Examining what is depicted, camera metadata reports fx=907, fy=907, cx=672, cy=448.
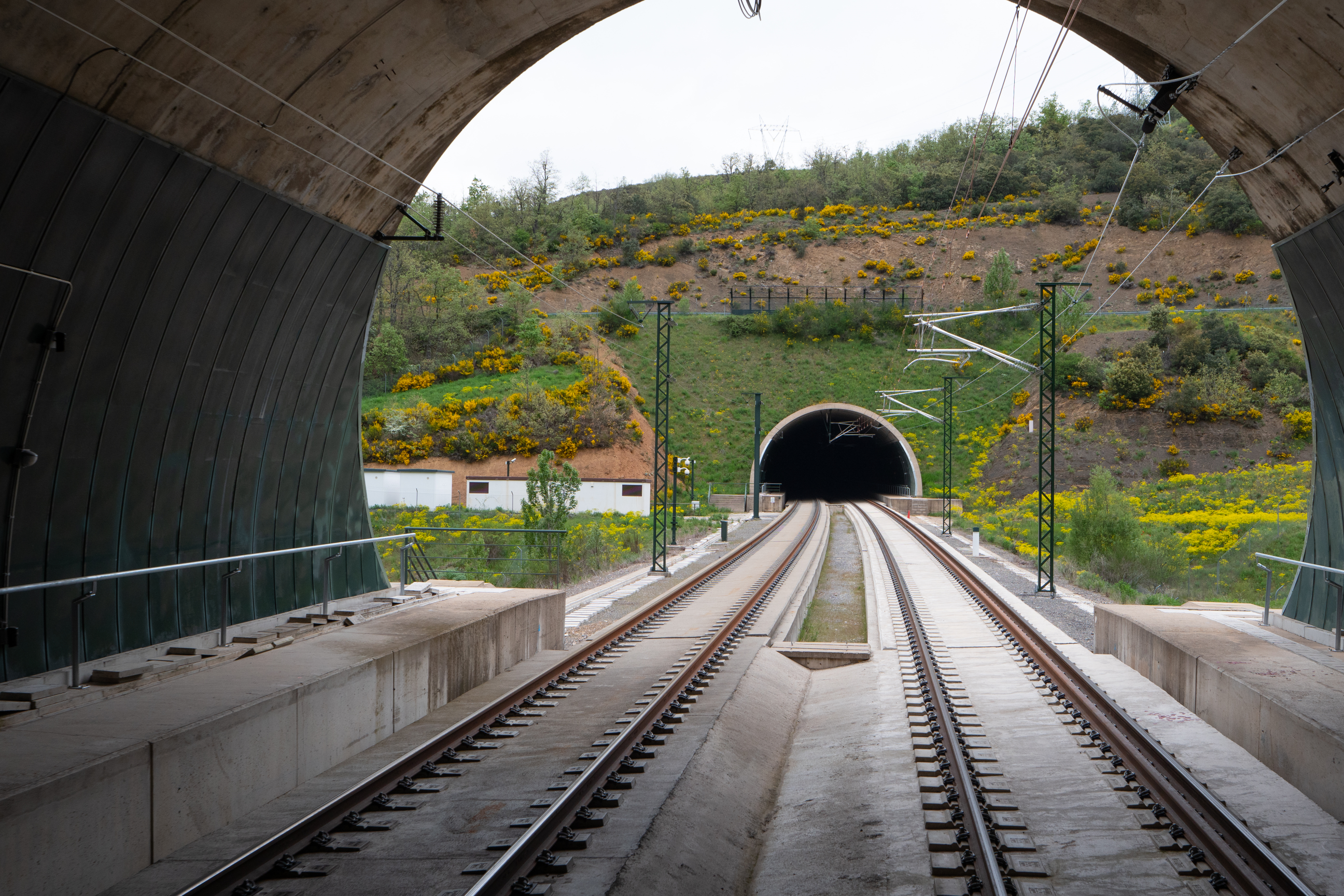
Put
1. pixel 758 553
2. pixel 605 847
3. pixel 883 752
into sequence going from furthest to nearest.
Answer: pixel 758 553, pixel 883 752, pixel 605 847

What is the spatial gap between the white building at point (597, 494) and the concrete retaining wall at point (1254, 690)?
31151mm

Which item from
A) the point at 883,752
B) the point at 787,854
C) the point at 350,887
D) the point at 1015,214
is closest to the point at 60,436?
the point at 350,887

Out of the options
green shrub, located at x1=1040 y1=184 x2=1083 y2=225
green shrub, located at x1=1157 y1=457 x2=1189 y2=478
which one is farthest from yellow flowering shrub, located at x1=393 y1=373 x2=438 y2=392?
green shrub, located at x1=1040 y1=184 x2=1083 y2=225

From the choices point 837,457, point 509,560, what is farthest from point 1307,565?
point 837,457

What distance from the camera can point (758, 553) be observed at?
103 ft

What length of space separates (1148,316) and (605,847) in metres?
73.9

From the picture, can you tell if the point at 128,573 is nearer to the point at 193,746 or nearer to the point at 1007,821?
the point at 193,746

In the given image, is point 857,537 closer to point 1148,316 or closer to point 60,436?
point 60,436

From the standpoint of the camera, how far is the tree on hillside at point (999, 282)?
71562mm

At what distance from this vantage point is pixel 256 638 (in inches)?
372

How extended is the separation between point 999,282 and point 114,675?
242 feet

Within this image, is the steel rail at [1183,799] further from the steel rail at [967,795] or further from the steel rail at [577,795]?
the steel rail at [577,795]

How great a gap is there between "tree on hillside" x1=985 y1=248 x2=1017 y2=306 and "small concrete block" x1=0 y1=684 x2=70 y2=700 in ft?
237

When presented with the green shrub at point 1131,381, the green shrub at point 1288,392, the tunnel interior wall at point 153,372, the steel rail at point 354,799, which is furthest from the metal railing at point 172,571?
the green shrub at point 1288,392
